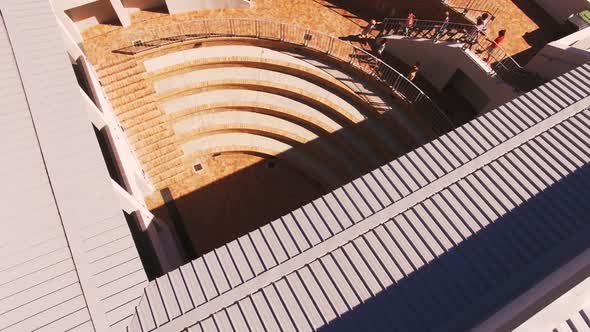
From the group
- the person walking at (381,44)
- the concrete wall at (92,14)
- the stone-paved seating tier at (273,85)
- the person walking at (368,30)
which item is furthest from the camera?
the person walking at (368,30)

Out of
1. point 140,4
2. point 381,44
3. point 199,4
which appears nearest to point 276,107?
point 381,44

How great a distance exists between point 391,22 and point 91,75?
2017 centimetres

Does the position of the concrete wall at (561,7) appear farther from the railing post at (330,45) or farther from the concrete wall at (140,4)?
the concrete wall at (140,4)

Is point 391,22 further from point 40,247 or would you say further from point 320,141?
point 40,247

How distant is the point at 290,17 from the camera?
969 inches

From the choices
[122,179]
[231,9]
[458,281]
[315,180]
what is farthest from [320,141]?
[458,281]

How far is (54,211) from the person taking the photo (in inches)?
492

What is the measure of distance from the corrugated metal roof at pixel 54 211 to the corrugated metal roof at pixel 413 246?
59.0 inches

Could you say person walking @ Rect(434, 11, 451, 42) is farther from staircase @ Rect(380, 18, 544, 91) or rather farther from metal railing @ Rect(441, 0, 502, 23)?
metal railing @ Rect(441, 0, 502, 23)

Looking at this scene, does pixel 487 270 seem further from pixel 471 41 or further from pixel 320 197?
pixel 471 41

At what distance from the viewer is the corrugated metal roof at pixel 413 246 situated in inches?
450

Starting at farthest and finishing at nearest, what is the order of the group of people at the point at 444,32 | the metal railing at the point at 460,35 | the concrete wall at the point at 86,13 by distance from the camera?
the group of people at the point at 444,32 < the metal railing at the point at 460,35 < the concrete wall at the point at 86,13

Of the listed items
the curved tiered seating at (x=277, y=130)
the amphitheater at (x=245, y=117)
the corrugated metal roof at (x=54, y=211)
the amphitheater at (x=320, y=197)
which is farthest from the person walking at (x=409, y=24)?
the corrugated metal roof at (x=54, y=211)

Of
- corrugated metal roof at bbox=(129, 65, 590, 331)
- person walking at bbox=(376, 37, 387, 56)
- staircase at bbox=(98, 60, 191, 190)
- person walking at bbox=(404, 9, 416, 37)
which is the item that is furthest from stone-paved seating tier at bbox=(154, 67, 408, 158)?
corrugated metal roof at bbox=(129, 65, 590, 331)
